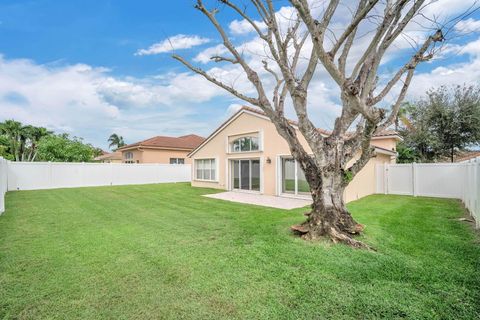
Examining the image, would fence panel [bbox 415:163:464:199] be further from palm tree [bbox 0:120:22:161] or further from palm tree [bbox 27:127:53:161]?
palm tree [bbox 0:120:22:161]

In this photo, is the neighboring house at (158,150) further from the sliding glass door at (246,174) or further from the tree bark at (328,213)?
the tree bark at (328,213)

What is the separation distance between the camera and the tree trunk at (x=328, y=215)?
6.39 m

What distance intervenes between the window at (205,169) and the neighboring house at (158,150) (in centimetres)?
862

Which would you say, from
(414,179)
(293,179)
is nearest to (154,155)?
(293,179)

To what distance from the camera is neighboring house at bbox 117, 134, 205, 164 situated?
27.7m

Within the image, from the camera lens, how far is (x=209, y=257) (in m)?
5.30

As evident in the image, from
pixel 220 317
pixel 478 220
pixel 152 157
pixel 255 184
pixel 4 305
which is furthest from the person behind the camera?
pixel 152 157

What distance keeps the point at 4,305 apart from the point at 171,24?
8048mm

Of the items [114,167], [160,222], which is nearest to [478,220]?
[160,222]

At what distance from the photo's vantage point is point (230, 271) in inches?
182

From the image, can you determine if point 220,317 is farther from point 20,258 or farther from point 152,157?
point 152,157

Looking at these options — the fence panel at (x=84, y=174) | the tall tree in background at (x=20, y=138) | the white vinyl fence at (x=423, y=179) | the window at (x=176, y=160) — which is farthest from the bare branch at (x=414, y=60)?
the tall tree in background at (x=20, y=138)

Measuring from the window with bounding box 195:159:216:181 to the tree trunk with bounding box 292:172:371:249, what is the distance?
13247mm

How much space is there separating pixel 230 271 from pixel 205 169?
52.3ft
